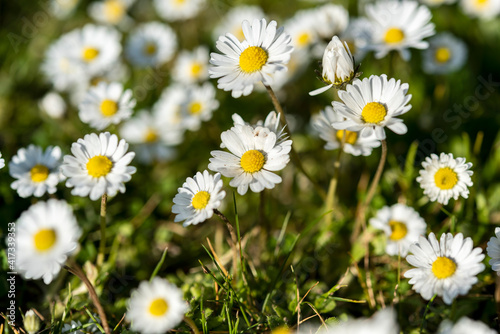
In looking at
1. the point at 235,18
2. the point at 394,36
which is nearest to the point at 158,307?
the point at 394,36

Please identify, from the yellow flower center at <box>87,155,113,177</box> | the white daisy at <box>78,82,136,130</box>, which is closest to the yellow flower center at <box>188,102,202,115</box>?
the white daisy at <box>78,82,136,130</box>

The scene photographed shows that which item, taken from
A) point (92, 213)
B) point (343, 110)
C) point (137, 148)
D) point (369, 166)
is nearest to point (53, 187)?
point (92, 213)

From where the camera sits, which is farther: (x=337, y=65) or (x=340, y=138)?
(x=340, y=138)

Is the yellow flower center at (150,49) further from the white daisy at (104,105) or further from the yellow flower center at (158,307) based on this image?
the yellow flower center at (158,307)

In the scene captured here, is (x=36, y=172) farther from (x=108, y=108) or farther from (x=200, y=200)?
(x=200, y=200)

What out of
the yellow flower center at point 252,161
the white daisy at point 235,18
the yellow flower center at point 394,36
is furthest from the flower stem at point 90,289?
the white daisy at point 235,18

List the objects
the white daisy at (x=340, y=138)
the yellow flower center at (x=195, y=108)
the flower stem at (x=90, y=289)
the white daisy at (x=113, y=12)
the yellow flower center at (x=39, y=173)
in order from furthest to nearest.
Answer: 1. the white daisy at (x=113, y=12)
2. the yellow flower center at (x=195, y=108)
3. the yellow flower center at (x=39, y=173)
4. the white daisy at (x=340, y=138)
5. the flower stem at (x=90, y=289)

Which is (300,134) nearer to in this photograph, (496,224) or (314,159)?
(314,159)
